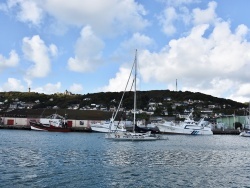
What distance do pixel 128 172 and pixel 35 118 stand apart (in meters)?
97.0

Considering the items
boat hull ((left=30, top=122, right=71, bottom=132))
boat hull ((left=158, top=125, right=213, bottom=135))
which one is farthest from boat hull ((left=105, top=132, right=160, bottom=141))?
boat hull ((left=158, top=125, right=213, bottom=135))

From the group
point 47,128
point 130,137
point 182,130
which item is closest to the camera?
point 130,137

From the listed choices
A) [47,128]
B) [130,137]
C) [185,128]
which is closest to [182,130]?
[185,128]

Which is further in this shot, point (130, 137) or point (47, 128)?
point (47, 128)

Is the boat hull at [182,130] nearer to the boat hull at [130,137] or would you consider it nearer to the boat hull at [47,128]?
the boat hull at [47,128]

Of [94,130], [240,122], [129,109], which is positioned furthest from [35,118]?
[240,122]

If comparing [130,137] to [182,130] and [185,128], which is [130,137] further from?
[185,128]

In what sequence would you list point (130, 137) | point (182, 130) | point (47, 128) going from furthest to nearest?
point (182, 130) < point (47, 128) < point (130, 137)

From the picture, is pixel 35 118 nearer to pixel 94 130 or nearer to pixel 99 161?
pixel 94 130

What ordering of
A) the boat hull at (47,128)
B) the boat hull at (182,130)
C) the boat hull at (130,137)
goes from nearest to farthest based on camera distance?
1. the boat hull at (130,137)
2. the boat hull at (47,128)
3. the boat hull at (182,130)

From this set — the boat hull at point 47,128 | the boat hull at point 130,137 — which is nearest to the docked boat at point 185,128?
the boat hull at point 47,128

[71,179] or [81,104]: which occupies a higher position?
[81,104]

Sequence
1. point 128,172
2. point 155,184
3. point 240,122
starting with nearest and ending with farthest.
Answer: point 155,184 < point 128,172 < point 240,122

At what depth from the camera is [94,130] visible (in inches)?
3971
